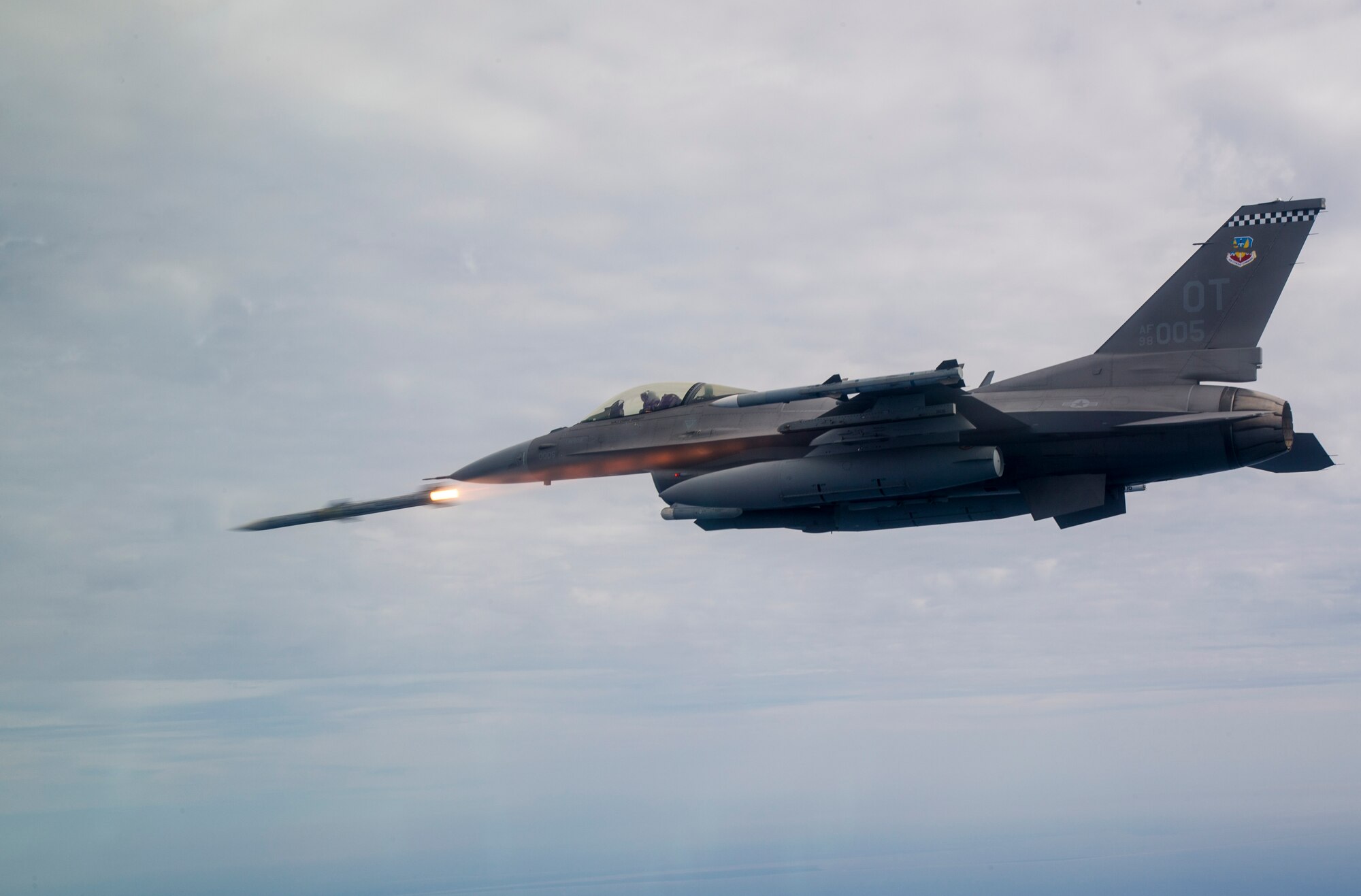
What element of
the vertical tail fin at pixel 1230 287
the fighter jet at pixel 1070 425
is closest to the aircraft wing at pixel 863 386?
the fighter jet at pixel 1070 425

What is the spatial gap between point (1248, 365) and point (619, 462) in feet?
41.8

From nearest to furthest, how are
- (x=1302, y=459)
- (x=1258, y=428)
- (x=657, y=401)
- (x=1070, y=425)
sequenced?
(x=1258, y=428)
(x=1070, y=425)
(x=1302, y=459)
(x=657, y=401)

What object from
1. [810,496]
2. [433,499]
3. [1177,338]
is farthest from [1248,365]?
[433,499]

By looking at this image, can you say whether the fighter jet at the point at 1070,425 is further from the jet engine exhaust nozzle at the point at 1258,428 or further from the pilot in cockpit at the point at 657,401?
the pilot in cockpit at the point at 657,401

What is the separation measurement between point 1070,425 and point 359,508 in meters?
16.4

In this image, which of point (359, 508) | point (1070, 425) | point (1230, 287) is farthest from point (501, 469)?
point (1230, 287)

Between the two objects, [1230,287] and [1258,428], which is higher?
[1230,287]

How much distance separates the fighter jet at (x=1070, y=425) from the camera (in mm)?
21578

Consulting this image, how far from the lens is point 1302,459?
931 inches

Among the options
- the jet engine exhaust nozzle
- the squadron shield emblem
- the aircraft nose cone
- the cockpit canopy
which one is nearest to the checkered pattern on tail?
the squadron shield emblem

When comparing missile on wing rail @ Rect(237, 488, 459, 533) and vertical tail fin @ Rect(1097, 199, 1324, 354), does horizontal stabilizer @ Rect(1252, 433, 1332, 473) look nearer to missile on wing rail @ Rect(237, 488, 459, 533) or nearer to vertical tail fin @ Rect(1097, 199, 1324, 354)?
vertical tail fin @ Rect(1097, 199, 1324, 354)

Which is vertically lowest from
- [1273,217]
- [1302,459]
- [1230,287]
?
[1302,459]

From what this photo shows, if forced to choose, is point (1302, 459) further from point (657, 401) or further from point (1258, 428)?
point (657, 401)

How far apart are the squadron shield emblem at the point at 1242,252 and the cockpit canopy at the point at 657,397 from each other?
1001 centimetres
